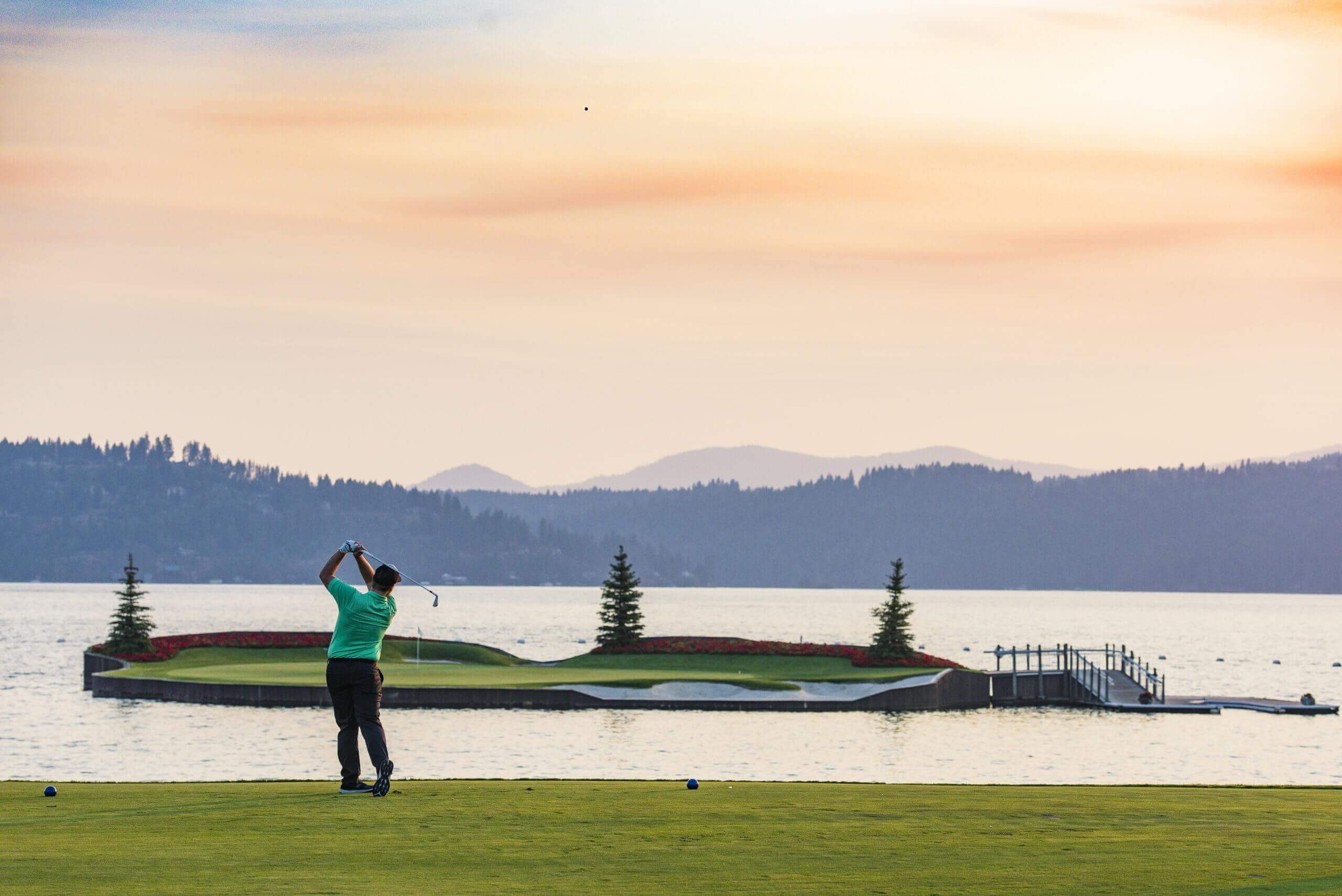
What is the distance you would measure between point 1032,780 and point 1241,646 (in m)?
139

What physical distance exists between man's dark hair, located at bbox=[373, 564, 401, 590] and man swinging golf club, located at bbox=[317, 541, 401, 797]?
0.05ft

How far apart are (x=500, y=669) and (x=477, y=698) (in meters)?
12.7

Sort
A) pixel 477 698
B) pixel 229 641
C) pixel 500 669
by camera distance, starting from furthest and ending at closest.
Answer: pixel 229 641 < pixel 500 669 < pixel 477 698

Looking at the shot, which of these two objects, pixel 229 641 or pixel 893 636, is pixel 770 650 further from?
pixel 229 641

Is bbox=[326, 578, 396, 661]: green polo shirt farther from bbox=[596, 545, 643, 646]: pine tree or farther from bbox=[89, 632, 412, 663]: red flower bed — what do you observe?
bbox=[89, 632, 412, 663]: red flower bed

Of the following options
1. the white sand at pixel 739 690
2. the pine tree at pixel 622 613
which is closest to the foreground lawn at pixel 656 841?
the white sand at pixel 739 690

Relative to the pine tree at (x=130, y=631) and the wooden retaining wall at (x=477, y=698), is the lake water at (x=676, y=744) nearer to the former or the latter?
the wooden retaining wall at (x=477, y=698)

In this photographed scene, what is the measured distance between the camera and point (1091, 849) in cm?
1395

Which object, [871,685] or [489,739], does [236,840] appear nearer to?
[489,739]

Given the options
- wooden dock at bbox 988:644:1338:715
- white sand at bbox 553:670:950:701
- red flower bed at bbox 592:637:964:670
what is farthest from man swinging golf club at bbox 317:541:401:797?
wooden dock at bbox 988:644:1338:715

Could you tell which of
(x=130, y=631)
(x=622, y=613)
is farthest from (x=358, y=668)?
(x=622, y=613)

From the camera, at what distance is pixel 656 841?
1410 cm

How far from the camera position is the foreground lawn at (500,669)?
6544 centimetres

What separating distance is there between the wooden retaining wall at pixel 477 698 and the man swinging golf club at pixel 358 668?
142 ft
